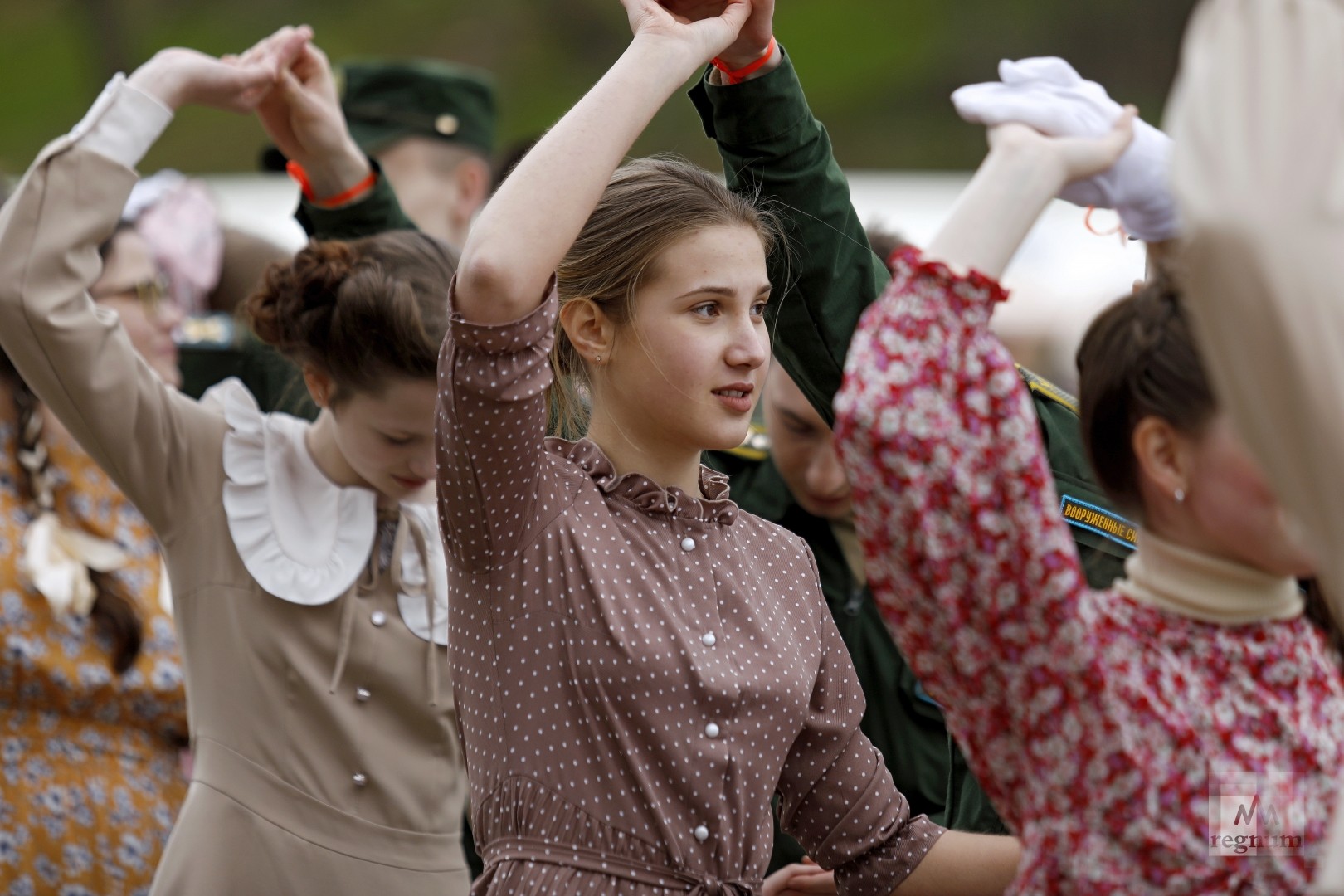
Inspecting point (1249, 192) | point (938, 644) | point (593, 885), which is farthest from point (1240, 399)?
point (593, 885)

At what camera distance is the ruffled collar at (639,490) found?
6.43 ft

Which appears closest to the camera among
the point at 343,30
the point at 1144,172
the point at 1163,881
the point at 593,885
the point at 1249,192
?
the point at 1249,192

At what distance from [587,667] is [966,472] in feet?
1.94

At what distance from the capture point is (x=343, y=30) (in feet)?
43.4

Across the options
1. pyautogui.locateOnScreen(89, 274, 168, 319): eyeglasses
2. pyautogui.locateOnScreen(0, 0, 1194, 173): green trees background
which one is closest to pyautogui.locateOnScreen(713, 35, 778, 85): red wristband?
pyautogui.locateOnScreen(89, 274, 168, 319): eyeglasses

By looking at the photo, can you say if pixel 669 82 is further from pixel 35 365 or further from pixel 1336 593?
pixel 35 365

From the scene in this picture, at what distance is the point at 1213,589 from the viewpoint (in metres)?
1.46

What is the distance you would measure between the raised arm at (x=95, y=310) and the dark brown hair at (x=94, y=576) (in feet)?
2.08

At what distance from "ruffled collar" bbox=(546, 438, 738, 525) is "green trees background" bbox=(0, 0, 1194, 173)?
10.3 metres

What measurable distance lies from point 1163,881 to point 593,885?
63 centimetres

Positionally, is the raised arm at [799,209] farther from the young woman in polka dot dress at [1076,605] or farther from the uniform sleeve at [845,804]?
the young woman in polka dot dress at [1076,605]

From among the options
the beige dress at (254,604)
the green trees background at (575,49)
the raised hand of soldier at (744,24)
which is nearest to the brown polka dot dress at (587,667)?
the raised hand of soldier at (744,24)

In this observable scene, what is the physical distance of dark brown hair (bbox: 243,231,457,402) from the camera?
8.64ft

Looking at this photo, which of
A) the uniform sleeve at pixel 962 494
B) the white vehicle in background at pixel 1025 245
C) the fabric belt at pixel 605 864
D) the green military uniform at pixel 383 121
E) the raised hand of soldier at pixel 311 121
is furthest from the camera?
the white vehicle in background at pixel 1025 245
